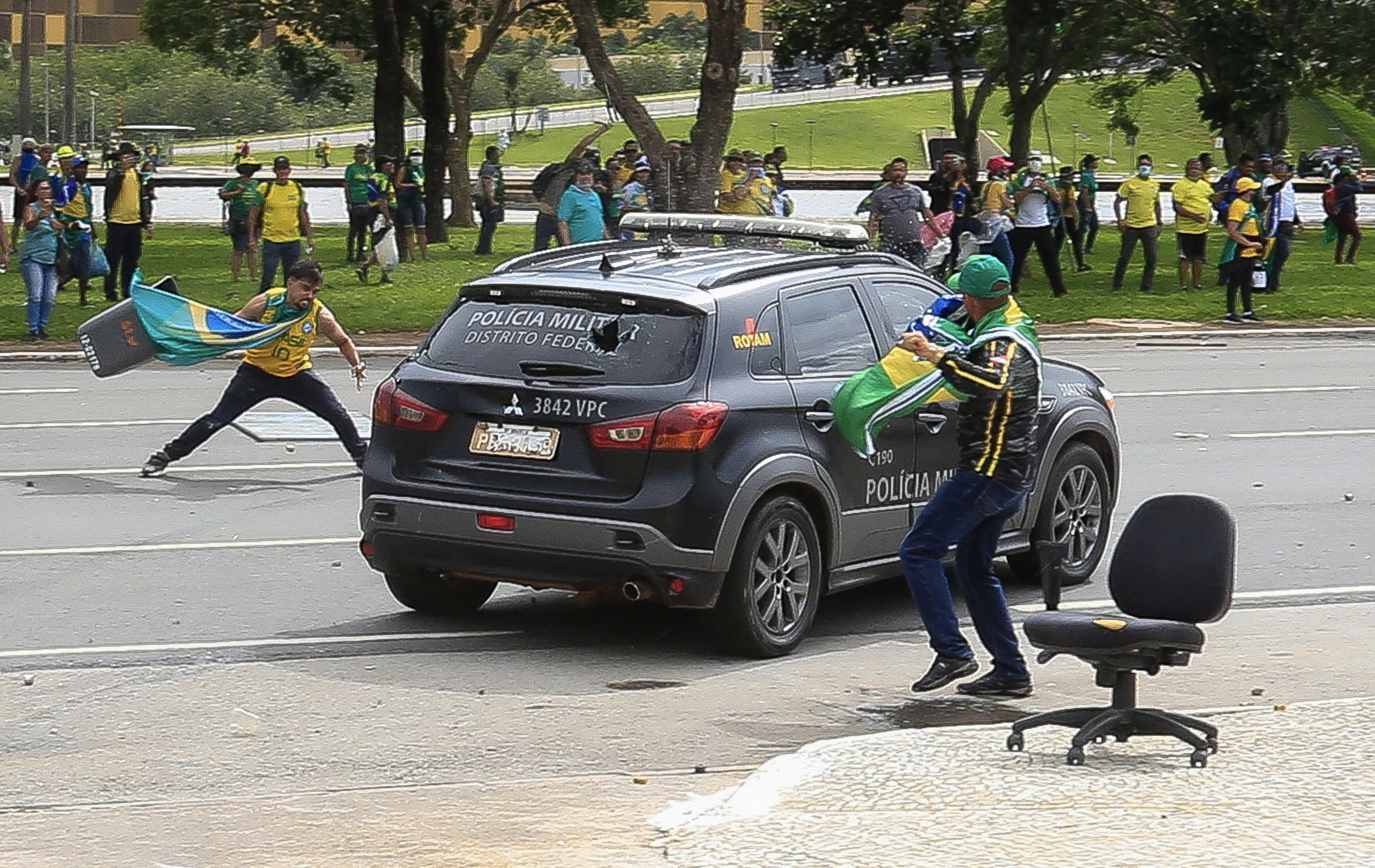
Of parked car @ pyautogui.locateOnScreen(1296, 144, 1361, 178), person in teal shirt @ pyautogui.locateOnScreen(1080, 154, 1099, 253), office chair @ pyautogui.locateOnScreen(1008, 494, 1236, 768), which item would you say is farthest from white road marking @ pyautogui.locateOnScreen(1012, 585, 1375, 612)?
parked car @ pyautogui.locateOnScreen(1296, 144, 1361, 178)

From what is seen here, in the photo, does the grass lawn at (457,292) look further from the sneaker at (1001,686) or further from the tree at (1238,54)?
the sneaker at (1001,686)

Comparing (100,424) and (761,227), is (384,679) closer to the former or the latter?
(761,227)

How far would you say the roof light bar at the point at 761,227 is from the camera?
1070cm

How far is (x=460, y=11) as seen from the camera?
143 feet

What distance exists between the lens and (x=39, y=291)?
22.8 m

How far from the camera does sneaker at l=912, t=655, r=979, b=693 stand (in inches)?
328

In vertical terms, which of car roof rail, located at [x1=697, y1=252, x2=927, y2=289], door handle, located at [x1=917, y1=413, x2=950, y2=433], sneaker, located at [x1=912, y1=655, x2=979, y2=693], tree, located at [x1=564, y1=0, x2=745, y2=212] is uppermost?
tree, located at [x1=564, y1=0, x2=745, y2=212]

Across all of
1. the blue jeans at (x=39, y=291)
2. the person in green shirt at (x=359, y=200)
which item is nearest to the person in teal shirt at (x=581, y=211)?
the blue jeans at (x=39, y=291)

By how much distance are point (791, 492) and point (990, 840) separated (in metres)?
3.24

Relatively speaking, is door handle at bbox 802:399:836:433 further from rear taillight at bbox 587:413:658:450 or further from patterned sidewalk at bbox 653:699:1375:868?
patterned sidewalk at bbox 653:699:1375:868

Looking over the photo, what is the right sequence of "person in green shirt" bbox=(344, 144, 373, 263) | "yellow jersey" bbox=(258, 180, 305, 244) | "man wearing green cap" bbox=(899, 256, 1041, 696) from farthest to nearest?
1. "person in green shirt" bbox=(344, 144, 373, 263)
2. "yellow jersey" bbox=(258, 180, 305, 244)
3. "man wearing green cap" bbox=(899, 256, 1041, 696)

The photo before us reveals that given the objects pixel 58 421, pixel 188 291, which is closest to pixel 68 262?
pixel 188 291

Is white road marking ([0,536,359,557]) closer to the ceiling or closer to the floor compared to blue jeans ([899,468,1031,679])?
closer to the floor

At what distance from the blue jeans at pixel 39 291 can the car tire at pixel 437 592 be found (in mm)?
13940
